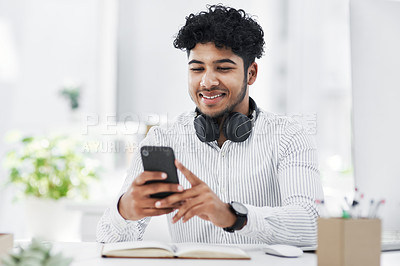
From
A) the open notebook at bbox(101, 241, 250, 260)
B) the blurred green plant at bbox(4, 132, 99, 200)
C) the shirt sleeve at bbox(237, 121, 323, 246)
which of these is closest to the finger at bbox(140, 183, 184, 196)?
the open notebook at bbox(101, 241, 250, 260)

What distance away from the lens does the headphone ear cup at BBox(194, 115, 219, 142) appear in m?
1.61

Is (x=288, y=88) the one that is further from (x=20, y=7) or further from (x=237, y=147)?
(x=20, y=7)

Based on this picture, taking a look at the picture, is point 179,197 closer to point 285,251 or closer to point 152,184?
point 152,184

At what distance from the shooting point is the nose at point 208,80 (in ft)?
5.28

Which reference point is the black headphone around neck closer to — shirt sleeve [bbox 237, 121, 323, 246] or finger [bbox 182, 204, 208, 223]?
shirt sleeve [bbox 237, 121, 323, 246]

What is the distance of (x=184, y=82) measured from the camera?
3.43 metres

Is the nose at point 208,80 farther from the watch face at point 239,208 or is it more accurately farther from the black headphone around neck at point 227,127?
the watch face at point 239,208

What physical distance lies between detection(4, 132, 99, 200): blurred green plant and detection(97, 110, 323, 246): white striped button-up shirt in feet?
4.79

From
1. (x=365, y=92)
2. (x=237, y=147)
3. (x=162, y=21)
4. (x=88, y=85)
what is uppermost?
(x=162, y=21)

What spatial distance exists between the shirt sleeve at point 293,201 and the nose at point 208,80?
330 millimetres

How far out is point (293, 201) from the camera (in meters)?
1.44

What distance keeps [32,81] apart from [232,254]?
2.80 m

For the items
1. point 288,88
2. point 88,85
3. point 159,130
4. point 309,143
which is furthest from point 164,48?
point 309,143

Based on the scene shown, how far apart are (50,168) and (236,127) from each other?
1901 millimetres
